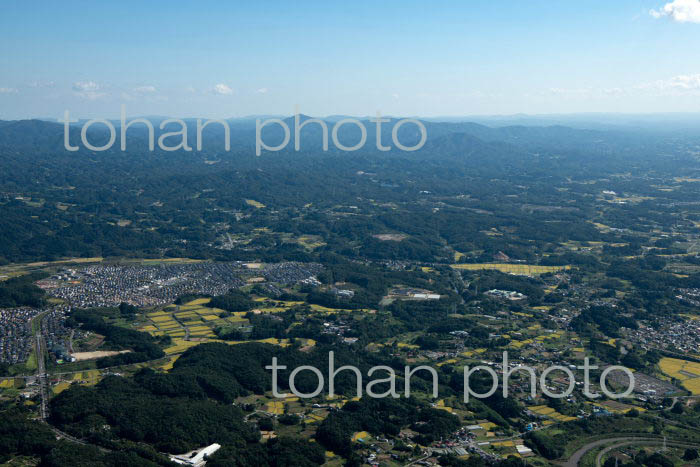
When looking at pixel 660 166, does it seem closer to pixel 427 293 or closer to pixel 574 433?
pixel 427 293

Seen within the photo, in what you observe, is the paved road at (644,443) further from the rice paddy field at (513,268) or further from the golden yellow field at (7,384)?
the rice paddy field at (513,268)

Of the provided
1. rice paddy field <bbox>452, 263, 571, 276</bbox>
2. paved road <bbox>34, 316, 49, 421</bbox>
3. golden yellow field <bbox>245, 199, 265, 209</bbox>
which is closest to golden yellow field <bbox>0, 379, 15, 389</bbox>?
paved road <bbox>34, 316, 49, 421</bbox>

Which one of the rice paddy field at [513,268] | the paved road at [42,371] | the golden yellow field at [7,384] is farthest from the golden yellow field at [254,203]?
the golden yellow field at [7,384]

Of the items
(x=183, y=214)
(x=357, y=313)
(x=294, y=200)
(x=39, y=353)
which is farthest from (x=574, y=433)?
(x=294, y=200)

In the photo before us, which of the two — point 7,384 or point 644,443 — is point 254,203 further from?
point 644,443

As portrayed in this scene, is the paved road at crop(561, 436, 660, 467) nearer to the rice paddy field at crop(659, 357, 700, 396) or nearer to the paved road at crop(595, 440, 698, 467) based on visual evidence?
the paved road at crop(595, 440, 698, 467)


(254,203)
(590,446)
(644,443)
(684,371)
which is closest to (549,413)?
(590,446)
